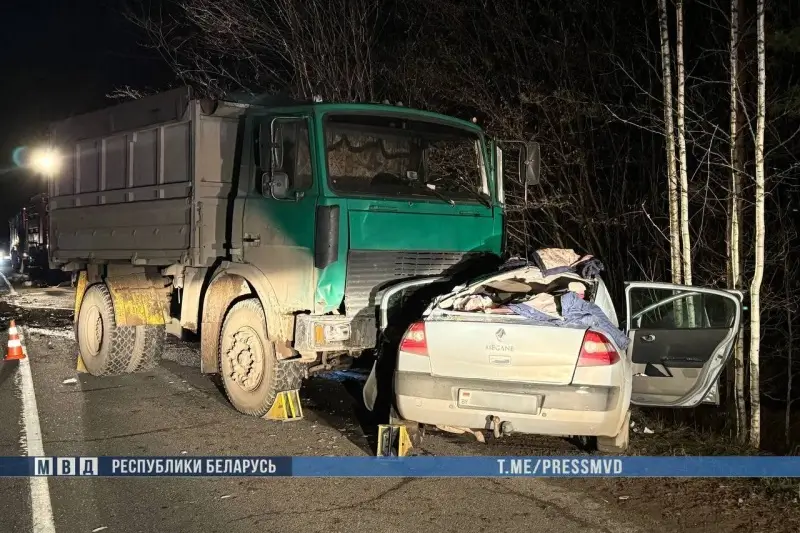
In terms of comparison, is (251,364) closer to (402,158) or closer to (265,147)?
(265,147)

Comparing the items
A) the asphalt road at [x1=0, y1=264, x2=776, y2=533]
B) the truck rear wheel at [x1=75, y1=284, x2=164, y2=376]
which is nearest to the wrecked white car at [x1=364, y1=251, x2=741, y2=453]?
the asphalt road at [x1=0, y1=264, x2=776, y2=533]

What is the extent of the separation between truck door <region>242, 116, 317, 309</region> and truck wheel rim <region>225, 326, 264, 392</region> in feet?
2.23

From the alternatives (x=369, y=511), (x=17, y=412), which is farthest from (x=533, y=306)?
(x=17, y=412)

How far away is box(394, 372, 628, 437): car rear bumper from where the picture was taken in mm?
4691

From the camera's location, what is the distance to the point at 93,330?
8.96 metres

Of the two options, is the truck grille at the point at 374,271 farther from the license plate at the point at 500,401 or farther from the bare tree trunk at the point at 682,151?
the bare tree trunk at the point at 682,151

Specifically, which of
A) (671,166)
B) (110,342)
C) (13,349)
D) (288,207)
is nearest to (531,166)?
(671,166)

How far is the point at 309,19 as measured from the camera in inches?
540

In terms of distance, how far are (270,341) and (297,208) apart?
3.98 feet

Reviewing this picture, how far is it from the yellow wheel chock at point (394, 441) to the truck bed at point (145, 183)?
257 cm

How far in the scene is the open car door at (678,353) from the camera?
18.4ft

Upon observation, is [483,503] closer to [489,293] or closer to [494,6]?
[489,293]

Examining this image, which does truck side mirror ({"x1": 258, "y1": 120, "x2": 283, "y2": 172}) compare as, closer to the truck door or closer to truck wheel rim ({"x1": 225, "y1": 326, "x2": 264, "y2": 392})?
the truck door

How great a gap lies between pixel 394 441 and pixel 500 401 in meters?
0.92
